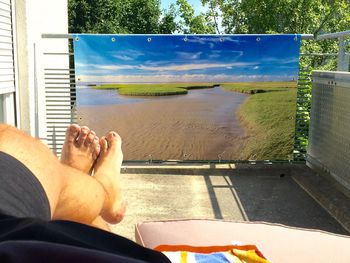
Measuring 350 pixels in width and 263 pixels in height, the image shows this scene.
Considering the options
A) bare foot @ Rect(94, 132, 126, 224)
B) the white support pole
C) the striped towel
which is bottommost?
the striped towel

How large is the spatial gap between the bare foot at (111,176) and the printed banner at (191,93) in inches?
79.8

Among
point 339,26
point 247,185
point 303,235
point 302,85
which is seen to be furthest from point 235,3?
point 303,235

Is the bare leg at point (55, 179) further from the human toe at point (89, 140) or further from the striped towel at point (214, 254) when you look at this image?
the human toe at point (89, 140)

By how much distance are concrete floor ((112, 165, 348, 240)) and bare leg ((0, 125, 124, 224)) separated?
206cm

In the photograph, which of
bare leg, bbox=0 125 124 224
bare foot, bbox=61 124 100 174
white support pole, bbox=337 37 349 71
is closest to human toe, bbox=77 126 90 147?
bare foot, bbox=61 124 100 174

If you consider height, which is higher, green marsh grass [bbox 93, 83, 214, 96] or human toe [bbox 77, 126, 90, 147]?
green marsh grass [bbox 93, 83, 214, 96]

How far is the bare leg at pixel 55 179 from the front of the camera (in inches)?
58.0

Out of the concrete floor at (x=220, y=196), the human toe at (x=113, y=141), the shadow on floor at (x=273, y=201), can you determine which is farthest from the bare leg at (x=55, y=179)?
the shadow on floor at (x=273, y=201)

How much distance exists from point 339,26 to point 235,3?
3.22 m

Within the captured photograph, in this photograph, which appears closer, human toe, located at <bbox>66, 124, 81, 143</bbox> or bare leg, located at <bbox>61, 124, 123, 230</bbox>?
bare leg, located at <bbox>61, 124, 123, 230</bbox>

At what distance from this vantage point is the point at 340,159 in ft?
16.9

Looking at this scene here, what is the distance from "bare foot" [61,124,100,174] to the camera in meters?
3.66

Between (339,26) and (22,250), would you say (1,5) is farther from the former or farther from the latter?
(339,26)

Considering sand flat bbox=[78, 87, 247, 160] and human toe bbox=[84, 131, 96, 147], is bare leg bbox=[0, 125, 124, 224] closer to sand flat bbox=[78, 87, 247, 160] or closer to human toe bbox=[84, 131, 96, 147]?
human toe bbox=[84, 131, 96, 147]
